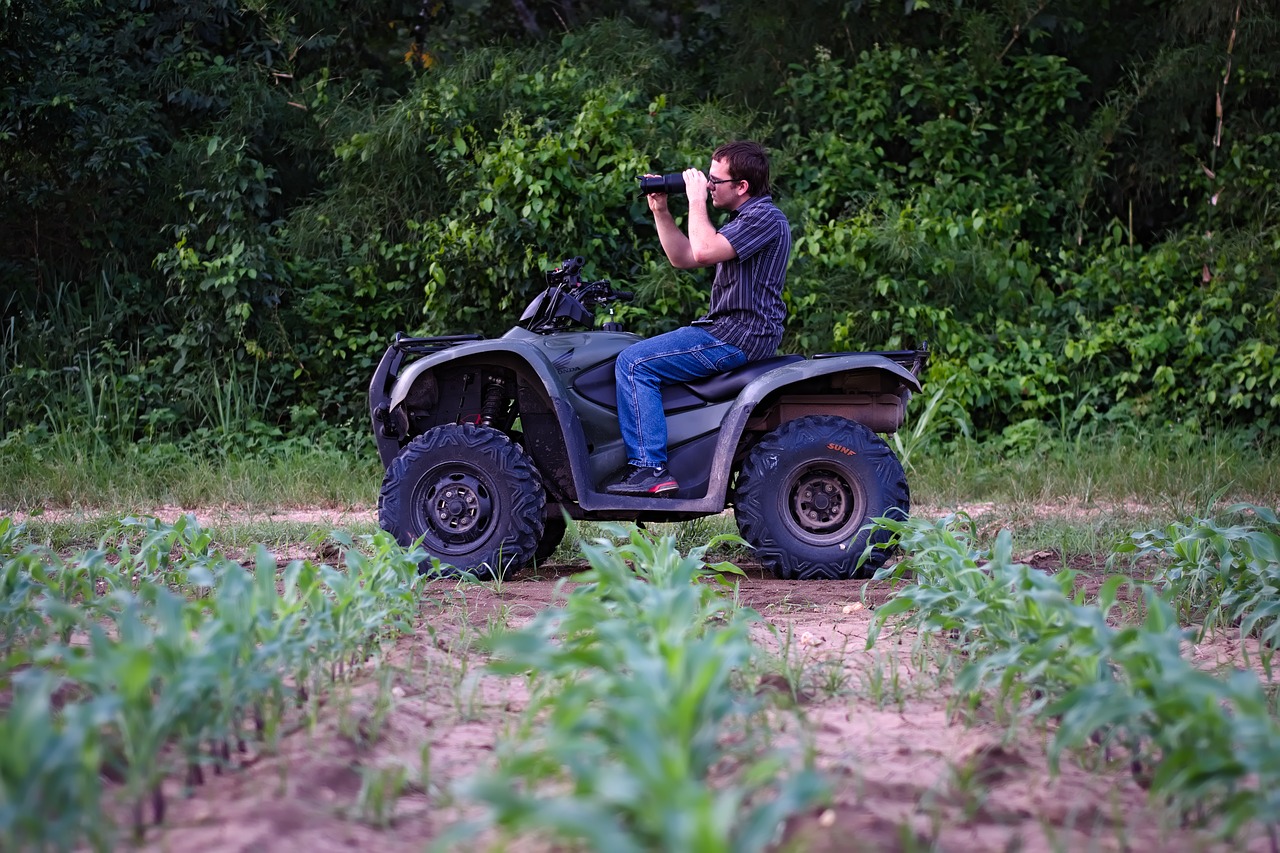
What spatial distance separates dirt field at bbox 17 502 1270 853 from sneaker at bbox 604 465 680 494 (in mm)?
1573

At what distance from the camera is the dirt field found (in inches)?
84.4

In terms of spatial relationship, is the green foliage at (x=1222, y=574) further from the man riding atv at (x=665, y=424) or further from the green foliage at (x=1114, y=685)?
the man riding atv at (x=665, y=424)

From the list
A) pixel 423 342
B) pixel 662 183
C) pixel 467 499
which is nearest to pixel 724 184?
pixel 662 183

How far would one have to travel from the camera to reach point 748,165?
5422mm

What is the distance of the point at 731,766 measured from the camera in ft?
8.20

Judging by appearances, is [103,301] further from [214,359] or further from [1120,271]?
[1120,271]

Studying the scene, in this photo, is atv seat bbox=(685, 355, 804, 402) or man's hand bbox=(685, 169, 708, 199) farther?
atv seat bbox=(685, 355, 804, 402)

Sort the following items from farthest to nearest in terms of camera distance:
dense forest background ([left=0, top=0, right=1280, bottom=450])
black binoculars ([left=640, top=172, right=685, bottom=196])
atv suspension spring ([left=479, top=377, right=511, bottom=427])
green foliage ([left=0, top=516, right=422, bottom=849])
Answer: dense forest background ([left=0, top=0, right=1280, bottom=450])
atv suspension spring ([left=479, top=377, right=511, bottom=427])
black binoculars ([left=640, top=172, right=685, bottom=196])
green foliage ([left=0, top=516, right=422, bottom=849])

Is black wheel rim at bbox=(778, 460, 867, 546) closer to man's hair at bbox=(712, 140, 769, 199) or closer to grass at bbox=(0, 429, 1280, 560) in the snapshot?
grass at bbox=(0, 429, 1280, 560)

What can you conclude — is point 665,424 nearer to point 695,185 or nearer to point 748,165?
point 695,185

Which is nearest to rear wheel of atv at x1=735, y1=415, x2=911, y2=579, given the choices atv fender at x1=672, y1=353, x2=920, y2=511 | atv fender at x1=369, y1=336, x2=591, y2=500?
atv fender at x1=672, y1=353, x2=920, y2=511

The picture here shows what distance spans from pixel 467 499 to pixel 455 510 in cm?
6

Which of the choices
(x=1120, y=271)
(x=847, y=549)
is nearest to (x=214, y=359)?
(x=847, y=549)

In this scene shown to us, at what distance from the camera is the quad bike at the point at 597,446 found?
5195mm
